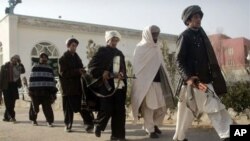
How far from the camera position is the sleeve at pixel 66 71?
26.5ft

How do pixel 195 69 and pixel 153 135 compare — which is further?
pixel 153 135

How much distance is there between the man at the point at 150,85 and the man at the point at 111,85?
1.47 feet

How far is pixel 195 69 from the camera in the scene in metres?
5.66

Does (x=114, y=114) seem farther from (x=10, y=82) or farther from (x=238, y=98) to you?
(x=10, y=82)

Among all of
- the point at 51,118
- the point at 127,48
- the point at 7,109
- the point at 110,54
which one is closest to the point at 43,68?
the point at 51,118

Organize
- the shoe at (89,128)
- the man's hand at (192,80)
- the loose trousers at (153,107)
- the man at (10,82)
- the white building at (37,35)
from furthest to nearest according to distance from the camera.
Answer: the white building at (37,35), the man at (10,82), the shoe at (89,128), the loose trousers at (153,107), the man's hand at (192,80)

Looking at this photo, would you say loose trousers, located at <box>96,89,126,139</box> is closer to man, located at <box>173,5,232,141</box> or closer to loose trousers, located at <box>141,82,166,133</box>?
loose trousers, located at <box>141,82,166,133</box>

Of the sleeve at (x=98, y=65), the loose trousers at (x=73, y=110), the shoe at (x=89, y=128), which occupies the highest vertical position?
the sleeve at (x=98, y=65)

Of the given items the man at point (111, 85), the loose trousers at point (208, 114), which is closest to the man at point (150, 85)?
the man at point (111, 85)

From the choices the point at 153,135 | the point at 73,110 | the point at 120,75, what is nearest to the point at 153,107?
the point at 153,135

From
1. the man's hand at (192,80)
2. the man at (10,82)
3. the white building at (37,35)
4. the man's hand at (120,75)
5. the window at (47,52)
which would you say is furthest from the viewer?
the window at (47,52)

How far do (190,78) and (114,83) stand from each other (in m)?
1.79

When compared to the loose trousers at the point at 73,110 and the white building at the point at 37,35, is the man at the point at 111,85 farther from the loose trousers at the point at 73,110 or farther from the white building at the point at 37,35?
the white building at the point at 37,35

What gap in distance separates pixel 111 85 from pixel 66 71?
4.97 feet
